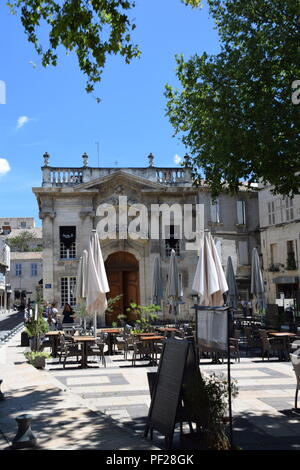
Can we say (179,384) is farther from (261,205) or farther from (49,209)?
(261,205)

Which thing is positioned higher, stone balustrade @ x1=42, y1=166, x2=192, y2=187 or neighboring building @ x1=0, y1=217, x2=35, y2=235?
neighboring building @ x1=0, y1=217, x2=35, y2=235

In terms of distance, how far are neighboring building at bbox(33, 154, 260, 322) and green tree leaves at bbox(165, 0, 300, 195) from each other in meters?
14.3

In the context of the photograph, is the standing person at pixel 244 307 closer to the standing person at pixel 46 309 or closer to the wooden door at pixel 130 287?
the wooden door at pixel 130 287

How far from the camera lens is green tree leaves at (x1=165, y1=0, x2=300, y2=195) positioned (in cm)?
1040

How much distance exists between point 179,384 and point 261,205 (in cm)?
2844

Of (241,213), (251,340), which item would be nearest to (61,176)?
(241,213)

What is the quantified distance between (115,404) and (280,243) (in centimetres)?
2470

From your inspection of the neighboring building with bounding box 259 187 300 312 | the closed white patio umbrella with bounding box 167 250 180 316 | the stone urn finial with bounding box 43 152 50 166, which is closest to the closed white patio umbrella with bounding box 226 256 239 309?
the closed white patio umbrella with bounding box 167 250 180 316

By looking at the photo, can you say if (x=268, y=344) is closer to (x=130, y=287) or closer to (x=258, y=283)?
(x=258, y=283)

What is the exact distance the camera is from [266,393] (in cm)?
867

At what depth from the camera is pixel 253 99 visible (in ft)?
36.0

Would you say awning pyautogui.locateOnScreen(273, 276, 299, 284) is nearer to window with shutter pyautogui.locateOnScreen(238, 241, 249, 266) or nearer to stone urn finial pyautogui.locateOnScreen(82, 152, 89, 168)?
window with shutter pyautogui.locateOnScreen(238, 241, 249, 266)

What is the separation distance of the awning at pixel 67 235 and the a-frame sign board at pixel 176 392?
21427 millimetres

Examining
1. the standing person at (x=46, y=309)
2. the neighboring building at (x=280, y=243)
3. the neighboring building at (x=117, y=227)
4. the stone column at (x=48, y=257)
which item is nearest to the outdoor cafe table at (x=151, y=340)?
the standing person at (x=46, y=309)
